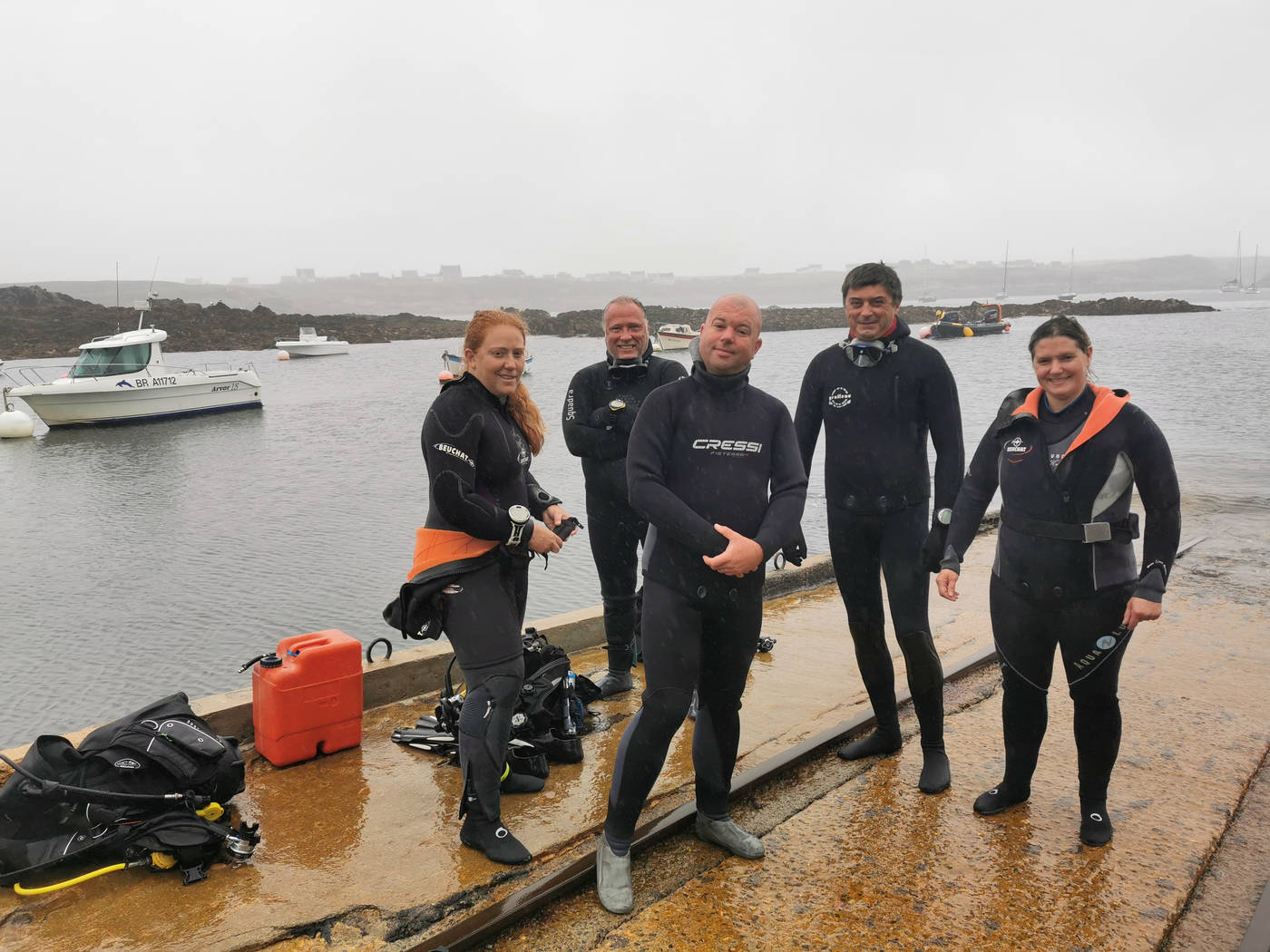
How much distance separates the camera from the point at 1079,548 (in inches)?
118

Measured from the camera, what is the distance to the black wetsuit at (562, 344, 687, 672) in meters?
4.43

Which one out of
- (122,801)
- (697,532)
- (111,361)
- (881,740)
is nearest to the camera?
(697,532)

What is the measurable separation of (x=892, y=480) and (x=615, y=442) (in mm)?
1440

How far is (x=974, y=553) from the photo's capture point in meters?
8.41

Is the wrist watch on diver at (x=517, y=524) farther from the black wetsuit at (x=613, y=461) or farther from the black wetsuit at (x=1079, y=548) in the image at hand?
the black wetsuit at (x=1079, y=548)

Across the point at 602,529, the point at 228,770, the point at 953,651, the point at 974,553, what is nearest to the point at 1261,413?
the point at 974,553

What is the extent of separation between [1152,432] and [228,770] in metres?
3.37

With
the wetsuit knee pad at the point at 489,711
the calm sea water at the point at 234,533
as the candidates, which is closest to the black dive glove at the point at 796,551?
the wetsuit knee pad at the point at 489,711

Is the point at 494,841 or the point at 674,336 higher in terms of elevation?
A: the point at 674,336

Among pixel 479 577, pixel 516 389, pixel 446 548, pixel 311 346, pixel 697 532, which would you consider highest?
pixel 311 346

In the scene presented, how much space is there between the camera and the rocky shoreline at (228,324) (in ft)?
231

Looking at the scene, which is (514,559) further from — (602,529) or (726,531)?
(602,529)

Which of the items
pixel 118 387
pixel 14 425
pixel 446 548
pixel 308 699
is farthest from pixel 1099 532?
pixel 14 425

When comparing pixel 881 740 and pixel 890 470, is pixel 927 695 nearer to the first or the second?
pixel 881 740
